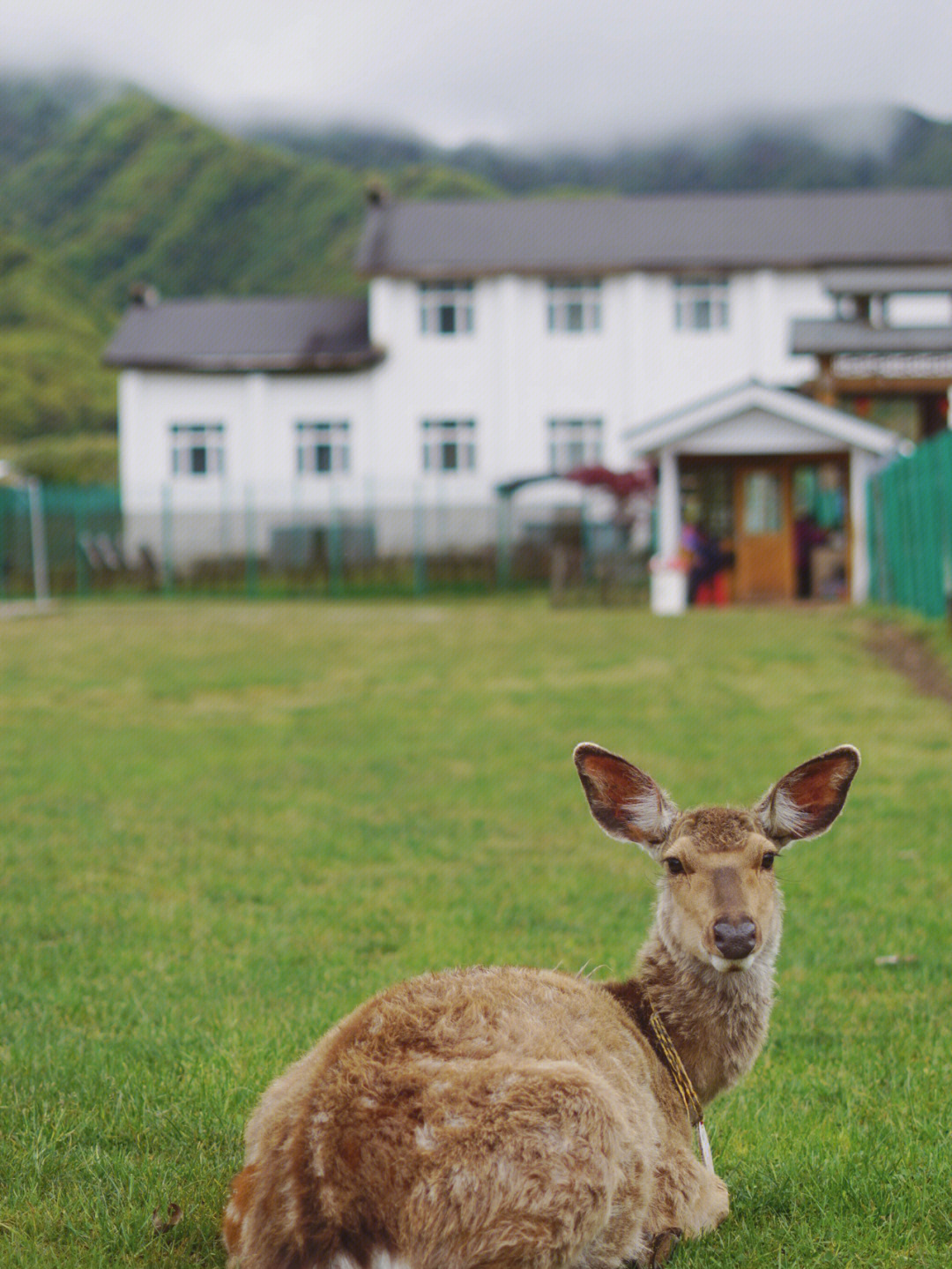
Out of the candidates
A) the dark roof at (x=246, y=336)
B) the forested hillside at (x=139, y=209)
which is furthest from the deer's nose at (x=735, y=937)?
the forested hillside at (x=139, y=209)

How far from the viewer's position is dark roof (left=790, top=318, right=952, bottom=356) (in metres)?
29.3

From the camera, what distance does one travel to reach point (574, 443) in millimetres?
40312

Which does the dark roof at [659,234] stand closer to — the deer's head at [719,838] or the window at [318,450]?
the window at [318,450]

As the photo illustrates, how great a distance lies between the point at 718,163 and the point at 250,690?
185614 millimetres

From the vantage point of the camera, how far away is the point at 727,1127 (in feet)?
15.8

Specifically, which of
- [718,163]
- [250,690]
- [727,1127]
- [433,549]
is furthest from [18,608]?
[718,163]

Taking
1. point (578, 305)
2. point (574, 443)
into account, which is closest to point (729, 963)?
point (574, 443)

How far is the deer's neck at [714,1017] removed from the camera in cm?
432

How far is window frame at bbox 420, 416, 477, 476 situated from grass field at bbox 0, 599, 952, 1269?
2257 cm

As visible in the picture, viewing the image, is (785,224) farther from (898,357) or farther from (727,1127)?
(727,1127)

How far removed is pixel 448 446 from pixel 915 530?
20712 millimetres

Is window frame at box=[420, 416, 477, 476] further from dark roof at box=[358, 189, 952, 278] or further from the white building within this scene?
dark roof at box=[358, 189, 952, 278]

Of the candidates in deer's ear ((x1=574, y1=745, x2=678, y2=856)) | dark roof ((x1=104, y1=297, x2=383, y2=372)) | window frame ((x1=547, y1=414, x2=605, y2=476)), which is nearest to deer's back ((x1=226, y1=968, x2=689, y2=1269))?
deer's ear ((x1=574, y1=745, x2=678, y2=856))

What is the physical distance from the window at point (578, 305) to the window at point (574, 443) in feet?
8.46
